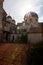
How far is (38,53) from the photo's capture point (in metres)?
20.1

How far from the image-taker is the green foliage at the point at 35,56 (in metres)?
19.6

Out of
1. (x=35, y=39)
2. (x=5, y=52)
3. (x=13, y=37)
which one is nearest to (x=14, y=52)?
(x=5, y=52)

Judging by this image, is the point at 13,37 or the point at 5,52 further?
the point at 13,37

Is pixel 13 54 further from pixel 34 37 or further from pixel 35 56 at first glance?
pixel 34 37

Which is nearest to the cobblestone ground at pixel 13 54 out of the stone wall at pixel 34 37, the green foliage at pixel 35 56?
the green foliage at pixel 35 56

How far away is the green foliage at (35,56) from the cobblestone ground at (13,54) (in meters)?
0.68

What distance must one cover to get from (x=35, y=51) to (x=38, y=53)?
1.41 feet

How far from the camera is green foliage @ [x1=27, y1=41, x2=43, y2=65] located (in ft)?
64.2

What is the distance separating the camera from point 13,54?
21.8 meters

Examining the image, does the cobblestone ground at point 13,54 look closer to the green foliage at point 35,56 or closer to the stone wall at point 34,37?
the green foliage at point 35,56

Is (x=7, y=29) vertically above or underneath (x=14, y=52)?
above

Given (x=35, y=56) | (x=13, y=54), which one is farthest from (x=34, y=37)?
(x=35, y=56)

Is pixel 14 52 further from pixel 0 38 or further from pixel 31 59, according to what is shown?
pixel 0 38

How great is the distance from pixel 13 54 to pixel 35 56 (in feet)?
10.5
